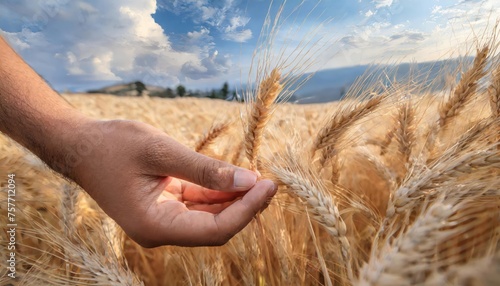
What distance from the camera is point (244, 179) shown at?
4.29 feet

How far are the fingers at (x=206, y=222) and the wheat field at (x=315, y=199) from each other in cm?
9

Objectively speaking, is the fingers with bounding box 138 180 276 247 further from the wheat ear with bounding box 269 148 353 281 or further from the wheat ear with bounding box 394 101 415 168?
the wheat ear with bounding box 394 101 415 168

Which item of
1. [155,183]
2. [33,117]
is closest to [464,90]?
[155,183]

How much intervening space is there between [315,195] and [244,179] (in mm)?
259

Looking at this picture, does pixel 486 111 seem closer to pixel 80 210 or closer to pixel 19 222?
pixel 80 210

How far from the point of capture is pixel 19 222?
5.08 feet

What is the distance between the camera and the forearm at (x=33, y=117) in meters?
1.45

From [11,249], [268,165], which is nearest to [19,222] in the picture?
[11,249]

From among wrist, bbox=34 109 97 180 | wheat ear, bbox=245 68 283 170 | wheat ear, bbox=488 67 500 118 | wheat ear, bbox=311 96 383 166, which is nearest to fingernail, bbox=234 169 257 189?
wheat ear, bbox=245 68 283 170

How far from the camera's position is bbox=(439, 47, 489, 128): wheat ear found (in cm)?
155

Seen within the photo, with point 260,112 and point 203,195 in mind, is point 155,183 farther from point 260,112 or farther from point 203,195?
point 260,112

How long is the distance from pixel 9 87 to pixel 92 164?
1.53 ft

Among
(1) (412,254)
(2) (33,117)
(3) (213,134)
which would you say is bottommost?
(1) (412,254)

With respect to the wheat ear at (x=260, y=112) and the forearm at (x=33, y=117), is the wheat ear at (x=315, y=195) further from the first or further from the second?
the forearm at (x=33, y=117)
